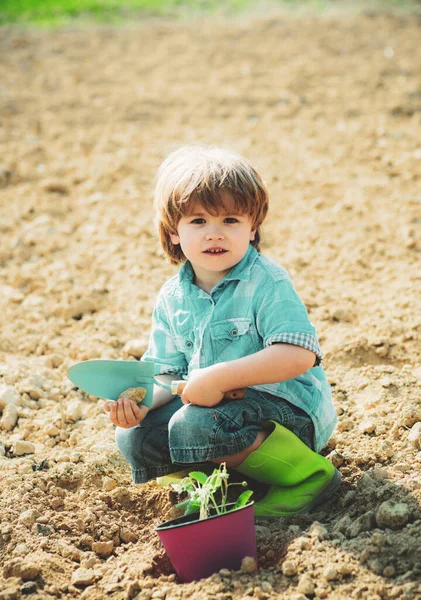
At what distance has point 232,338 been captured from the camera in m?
2.36

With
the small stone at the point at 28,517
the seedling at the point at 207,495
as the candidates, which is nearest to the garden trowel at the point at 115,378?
the seedling at the point at 207,495

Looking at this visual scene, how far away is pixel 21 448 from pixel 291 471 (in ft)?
Result: 3.35

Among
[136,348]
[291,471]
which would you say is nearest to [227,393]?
[291,471]

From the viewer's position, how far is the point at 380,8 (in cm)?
862

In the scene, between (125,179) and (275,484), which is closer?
(275,484)

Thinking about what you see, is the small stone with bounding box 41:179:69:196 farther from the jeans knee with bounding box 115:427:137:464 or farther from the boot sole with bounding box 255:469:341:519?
the boot sole with bounding box 255:469:341:519

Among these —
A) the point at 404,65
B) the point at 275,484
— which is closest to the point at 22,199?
the point at 275,484

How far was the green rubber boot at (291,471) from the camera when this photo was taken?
2230 mm

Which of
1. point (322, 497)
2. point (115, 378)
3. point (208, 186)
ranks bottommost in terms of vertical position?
point (322, 497)

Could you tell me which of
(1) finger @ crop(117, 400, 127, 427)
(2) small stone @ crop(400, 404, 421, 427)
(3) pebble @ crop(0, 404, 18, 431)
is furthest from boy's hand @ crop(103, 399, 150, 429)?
(2) small stone @ crop(400, 404, 421, 427)

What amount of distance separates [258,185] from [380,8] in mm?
7173

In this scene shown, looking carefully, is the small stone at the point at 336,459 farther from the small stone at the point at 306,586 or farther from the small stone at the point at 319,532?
the small stone at the point at 306,586

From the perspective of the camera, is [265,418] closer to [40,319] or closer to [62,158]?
[40,319]

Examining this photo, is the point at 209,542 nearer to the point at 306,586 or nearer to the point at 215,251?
the point at 306,586
